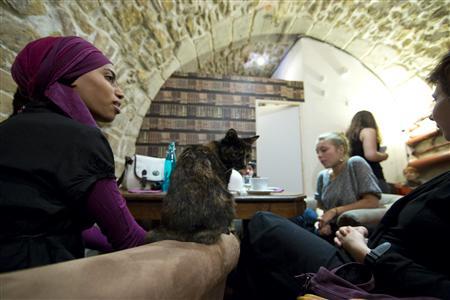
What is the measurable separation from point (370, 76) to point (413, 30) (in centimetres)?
76

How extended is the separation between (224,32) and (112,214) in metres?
3.18

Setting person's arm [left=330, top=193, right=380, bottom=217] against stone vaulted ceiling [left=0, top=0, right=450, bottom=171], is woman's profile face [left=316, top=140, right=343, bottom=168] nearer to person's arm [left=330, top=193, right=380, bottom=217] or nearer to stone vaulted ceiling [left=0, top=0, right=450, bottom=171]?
person's arm [left=330, top=193, right=380, bottom=217]

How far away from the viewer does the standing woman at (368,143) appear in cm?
228

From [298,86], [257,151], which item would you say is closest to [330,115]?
[298,86]

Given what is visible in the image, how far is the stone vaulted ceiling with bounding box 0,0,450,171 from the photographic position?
6.81 ft

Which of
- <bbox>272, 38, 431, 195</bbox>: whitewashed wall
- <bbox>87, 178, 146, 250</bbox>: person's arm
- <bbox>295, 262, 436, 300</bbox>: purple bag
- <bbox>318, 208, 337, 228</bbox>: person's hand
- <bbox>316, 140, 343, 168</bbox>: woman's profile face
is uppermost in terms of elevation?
<bbox>272, 38, 431, 195</bbox>: whitewashed wall

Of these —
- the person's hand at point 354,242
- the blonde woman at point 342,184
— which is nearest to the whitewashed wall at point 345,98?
the blonde woman at point 342,184

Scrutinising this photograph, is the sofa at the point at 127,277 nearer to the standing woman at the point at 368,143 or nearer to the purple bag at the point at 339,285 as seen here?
the purple bag at the point at 339,285

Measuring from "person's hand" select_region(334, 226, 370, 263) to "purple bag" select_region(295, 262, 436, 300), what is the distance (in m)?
0.09

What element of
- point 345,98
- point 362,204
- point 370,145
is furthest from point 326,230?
point 345,98

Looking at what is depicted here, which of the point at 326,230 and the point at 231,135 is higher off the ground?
the point at 231,135

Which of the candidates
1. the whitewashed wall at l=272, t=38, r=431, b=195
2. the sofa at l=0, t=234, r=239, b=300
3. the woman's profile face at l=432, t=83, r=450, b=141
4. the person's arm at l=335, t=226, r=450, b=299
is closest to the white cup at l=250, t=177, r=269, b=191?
the person's arm at l=335, t=226, r=450, b=299

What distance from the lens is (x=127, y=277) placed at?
346 millimetres

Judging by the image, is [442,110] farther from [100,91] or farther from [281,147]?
[281,147]
